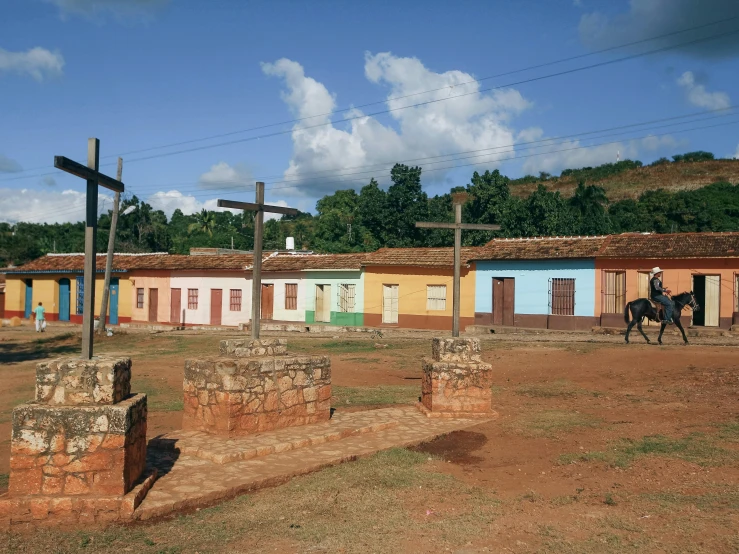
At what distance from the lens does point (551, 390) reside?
1146 cm

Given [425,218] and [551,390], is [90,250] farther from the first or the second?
[425,218]

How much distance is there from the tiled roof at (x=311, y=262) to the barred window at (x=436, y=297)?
122 inches

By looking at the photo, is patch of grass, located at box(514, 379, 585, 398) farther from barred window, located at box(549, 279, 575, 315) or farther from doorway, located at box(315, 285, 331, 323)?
doorway, located at box(315, 285, 331, 323)

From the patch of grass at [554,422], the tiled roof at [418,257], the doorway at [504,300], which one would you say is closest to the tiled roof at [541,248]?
the tiled roof at [418,257]

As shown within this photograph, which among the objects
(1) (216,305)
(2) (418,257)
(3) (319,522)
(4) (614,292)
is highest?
(2) (418,257)

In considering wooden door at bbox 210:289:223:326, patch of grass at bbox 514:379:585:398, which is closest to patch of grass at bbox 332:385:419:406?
patch of grass at bbox 514:379:585:398

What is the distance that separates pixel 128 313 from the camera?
33219mm

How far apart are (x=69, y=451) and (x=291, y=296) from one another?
2436 cm

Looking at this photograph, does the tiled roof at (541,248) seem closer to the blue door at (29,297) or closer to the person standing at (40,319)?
the person standing at (40,319)

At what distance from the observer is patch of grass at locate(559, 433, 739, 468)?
6.66m

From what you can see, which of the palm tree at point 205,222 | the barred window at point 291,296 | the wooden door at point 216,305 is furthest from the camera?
the palm tree at point 205,222

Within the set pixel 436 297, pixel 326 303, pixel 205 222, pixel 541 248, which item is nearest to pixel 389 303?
pixel 436 297

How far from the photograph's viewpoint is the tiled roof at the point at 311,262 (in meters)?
27.9

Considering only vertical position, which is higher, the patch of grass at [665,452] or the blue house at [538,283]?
the blue house at [538,283]
